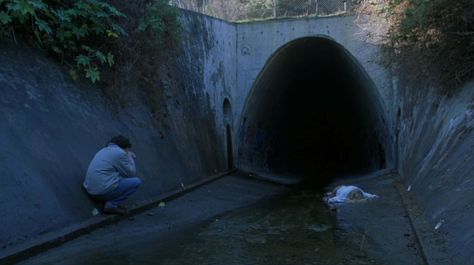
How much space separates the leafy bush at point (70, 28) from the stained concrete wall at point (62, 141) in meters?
0.29

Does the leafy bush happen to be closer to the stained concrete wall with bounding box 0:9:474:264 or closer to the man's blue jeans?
the stained concrete wall with bounding box 0:9:474:264

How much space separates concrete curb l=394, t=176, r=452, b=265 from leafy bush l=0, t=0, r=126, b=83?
572cm

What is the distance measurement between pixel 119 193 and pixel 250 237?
209 centimetres

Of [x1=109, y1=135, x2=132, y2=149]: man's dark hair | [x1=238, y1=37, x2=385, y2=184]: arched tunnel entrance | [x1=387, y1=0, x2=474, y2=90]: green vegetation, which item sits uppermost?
[x1=387, y1=0, x2=474, y2=90]: green vegetation

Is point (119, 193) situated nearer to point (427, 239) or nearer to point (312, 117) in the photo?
point (427, 239)

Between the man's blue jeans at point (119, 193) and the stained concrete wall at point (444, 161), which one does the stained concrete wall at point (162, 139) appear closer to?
the stained concrete wall at point (444, 161)

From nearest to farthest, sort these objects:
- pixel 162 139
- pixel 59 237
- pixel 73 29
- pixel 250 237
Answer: pixel 59 237, pixel 250 237, pixel 73 29, pixel 162 139

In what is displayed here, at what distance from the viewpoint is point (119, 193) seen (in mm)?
7742

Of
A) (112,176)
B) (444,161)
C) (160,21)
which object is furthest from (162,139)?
(444,161)

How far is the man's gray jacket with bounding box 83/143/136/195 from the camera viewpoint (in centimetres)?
744

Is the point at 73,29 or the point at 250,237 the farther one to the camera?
the point at 73,29

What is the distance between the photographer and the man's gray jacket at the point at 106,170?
7.44 meters

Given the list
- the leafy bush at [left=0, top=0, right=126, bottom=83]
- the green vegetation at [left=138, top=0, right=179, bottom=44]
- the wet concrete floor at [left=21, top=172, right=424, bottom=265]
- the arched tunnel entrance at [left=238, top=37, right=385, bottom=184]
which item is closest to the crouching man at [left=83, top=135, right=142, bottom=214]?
the wet concrete floor at [left=21, top=172, right=424, bottom=265]

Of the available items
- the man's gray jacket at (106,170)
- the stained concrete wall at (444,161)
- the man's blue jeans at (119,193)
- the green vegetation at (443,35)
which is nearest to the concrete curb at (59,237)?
the man's blue jeans at (119,193)
